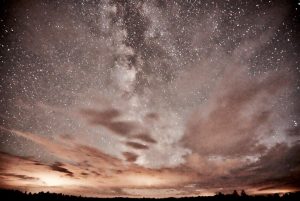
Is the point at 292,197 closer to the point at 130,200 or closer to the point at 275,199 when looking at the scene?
the point at 275,199

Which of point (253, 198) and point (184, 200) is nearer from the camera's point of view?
point (253, 198)

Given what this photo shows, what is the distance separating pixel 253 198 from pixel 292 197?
2.20 metres

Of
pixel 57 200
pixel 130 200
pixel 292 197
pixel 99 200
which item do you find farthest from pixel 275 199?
pixel 57 200

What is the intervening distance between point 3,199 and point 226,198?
14.8 metres

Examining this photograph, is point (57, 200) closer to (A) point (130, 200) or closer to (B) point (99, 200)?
(B) point (99, 200)

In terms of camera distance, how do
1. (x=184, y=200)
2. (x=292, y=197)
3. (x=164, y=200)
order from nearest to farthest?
(x=292, y=197) → (x=184, y=200) → (x=164, y=200)

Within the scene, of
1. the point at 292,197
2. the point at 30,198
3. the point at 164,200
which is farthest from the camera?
the point at 164,200

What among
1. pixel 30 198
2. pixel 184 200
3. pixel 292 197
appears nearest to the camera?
pixel 292 197

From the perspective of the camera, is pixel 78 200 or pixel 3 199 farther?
pixel 78 200

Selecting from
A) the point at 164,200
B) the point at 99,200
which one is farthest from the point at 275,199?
the point at 99,200

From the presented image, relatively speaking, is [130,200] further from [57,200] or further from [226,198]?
[226,198]

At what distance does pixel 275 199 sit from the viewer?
1336 cm

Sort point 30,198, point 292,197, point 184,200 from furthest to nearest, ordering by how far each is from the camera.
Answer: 1. point 184,200
2. point 30,198
3. point 292,197

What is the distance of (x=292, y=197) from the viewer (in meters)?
13.2
